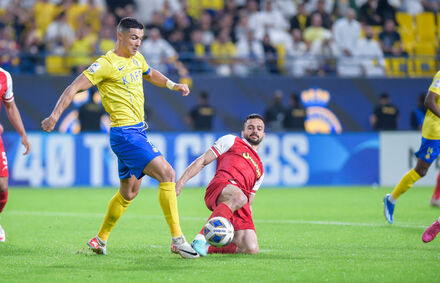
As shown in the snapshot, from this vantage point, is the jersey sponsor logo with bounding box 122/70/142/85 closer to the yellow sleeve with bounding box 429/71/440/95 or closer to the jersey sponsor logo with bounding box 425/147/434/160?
the yellow sleeve with bounding box 429/71/440/95

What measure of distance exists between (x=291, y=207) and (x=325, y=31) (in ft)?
31.8

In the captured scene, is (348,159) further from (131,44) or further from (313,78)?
(131,44)

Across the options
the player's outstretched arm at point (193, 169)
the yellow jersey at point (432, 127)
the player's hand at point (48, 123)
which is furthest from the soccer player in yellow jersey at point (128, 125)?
the yellow jersey at point (432, 127)

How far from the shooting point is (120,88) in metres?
7.19

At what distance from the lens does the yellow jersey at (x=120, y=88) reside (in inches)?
279

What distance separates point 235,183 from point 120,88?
1.50m

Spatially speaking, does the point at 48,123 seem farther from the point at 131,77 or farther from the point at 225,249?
the point at 225,249

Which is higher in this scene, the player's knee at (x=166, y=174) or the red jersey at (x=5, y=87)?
the red jersey at (x=5, y=87)

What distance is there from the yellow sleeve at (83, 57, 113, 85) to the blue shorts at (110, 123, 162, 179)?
0.51 meters

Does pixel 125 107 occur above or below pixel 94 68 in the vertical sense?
below

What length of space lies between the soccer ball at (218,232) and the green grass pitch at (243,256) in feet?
0.66

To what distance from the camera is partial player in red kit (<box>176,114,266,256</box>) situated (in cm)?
705

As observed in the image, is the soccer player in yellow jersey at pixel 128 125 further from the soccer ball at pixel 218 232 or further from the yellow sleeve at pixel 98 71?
the soccer ball at pixel 218 232

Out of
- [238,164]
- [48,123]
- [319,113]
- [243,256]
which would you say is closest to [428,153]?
[238,164]
